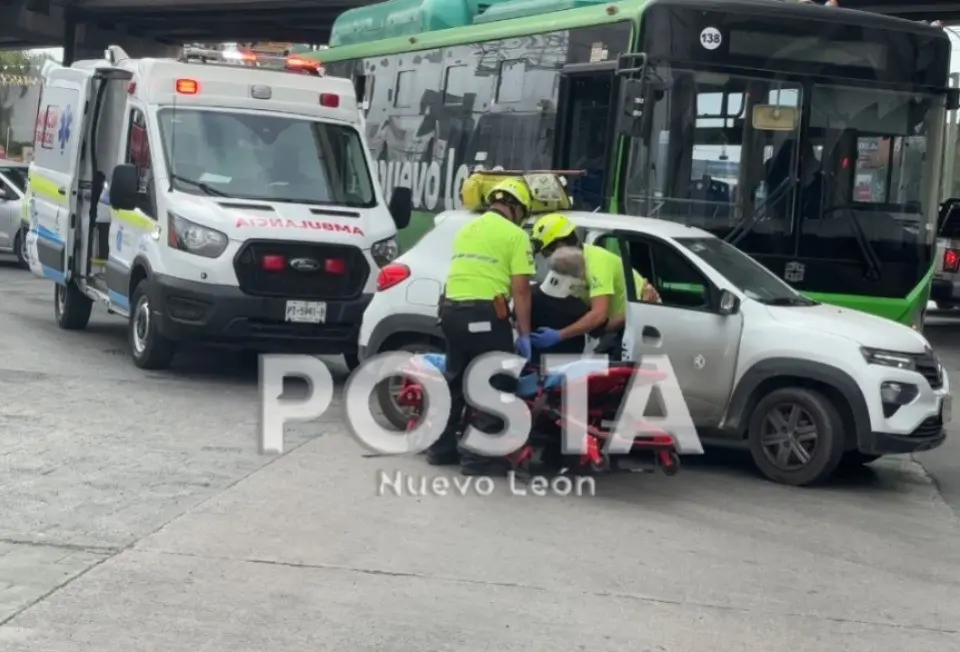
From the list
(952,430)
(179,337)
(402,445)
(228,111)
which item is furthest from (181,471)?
(952,430)

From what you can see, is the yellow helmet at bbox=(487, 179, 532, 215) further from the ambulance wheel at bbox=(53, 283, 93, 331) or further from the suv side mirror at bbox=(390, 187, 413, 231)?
the ambulance wheel at bbox=(53, 283, 93, 331)

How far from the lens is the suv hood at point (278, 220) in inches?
476

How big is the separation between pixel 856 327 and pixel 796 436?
0.77m

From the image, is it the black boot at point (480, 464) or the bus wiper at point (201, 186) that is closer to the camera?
the black boot at point (480, 464)

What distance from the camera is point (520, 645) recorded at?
5957 millimetres

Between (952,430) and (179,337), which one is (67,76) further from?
(952,430)

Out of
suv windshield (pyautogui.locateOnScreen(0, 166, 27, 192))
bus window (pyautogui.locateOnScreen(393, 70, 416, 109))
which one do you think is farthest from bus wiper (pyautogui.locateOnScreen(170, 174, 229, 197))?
suv windshield (pyautogui.locateOnScreen(0, 166, 27, 192))

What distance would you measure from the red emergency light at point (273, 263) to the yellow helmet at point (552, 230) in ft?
11.0

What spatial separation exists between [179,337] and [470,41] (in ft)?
15.2

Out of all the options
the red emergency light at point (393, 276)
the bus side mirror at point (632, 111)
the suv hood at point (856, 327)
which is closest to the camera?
the suv hood at point (856, 327)

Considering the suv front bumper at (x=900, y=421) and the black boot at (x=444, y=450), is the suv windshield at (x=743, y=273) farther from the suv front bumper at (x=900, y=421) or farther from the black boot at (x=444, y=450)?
the black boot at (x=444, y=450)

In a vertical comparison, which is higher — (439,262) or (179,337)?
(439,262)

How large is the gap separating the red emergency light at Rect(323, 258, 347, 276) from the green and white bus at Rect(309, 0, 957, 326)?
2.01 meters

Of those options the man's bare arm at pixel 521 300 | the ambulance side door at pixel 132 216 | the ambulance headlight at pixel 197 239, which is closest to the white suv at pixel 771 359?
the man's bare arm at pixel 521 300
